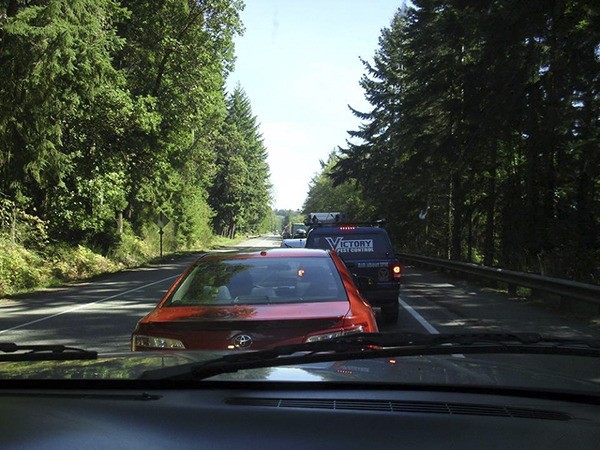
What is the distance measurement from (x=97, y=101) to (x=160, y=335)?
21489 millimetres

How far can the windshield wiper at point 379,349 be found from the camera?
2.78 meters

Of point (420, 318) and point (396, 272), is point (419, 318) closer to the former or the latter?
point (420, 318)

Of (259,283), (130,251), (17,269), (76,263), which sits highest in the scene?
(259,283)

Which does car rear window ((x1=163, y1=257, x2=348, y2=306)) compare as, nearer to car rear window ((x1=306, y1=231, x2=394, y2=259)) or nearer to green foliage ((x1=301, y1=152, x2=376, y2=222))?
car rear window ((x1=306, y1=231, x2=394, y2=259))

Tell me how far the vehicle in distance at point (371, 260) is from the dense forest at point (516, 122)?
633 cm

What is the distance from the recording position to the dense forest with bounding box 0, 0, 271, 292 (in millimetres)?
18141

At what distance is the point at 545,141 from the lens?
17.2 m

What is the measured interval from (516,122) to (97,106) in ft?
55.4

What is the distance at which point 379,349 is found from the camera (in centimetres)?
340

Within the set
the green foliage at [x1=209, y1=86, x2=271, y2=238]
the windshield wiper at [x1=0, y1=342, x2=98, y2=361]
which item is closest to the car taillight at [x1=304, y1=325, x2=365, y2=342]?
the windshield wiper at [x1=0, y1=342, x2=98, y2=361]

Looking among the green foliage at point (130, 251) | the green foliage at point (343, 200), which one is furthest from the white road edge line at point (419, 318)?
the green foliage at point (343, 200)

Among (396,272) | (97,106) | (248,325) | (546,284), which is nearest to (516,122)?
(546,284)

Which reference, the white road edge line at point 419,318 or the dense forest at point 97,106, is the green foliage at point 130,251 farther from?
Result: the white road edge line at point 419,318

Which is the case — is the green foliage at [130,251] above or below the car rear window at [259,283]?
below
